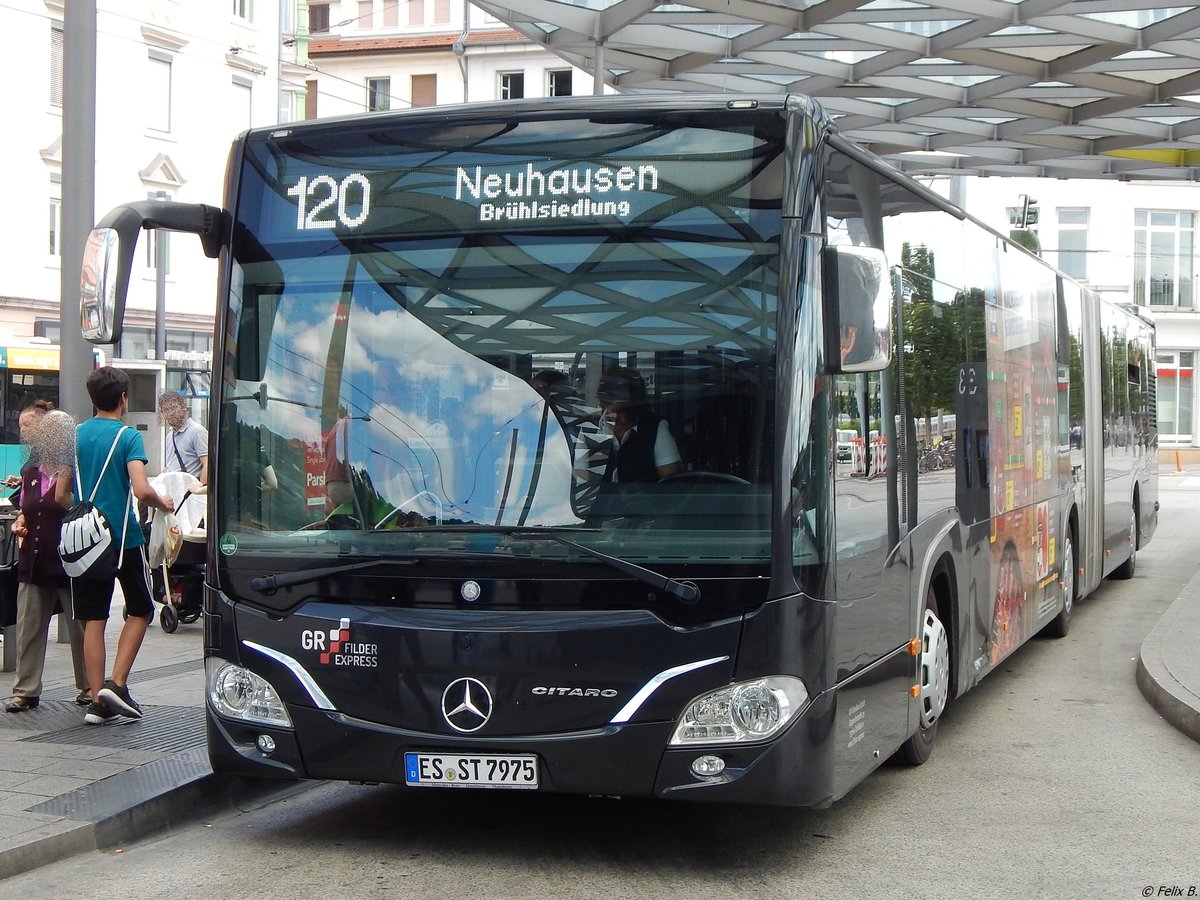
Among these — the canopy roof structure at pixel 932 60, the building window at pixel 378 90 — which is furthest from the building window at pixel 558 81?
the canopy roof structure at pixel 932 60

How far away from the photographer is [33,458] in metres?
8.50

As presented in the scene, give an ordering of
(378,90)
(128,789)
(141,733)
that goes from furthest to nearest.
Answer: (378,90) < (141,733) < (128,789)

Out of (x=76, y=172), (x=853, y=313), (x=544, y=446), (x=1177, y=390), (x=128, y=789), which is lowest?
(x=128, y=789)

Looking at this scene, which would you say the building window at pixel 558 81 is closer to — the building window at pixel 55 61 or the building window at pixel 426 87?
the building window at pixel 426 87

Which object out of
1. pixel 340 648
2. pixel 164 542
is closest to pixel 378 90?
pixel 164 542

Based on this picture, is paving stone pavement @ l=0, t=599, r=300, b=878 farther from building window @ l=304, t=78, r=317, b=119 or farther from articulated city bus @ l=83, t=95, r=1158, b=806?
building window @ l=304, t=78, r=317, b=119

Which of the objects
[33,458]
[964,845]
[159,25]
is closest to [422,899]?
[964,845]

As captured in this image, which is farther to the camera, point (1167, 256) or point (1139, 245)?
point (1167, 256)

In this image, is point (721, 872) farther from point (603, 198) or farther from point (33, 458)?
point (33, 458)

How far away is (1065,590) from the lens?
12023 mm

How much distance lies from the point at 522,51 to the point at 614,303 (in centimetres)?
5465

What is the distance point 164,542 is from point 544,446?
6870 mm

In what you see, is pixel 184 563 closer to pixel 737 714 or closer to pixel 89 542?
pixel 89 542

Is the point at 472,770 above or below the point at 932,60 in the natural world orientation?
below
